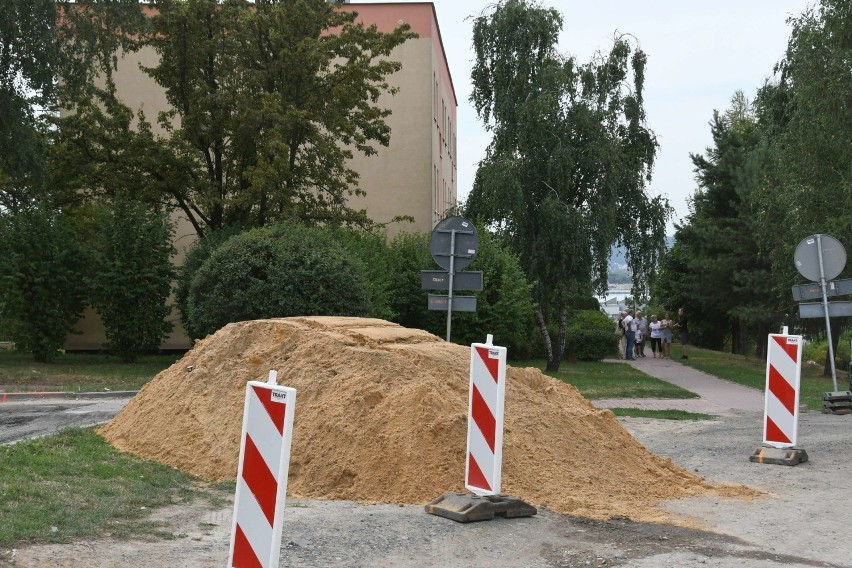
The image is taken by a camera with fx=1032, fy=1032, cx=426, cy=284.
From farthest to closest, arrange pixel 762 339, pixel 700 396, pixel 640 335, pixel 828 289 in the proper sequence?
pixel 762 339 → pixel 640 335 → pixel 700 396 → pixel 828 289

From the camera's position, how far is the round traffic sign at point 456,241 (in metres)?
14.4

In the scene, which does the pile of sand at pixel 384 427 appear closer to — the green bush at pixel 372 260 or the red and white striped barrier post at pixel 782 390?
the red and white striped barrier post at pixel 782 390

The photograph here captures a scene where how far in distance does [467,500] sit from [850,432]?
8.56m

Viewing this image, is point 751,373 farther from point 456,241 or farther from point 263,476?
point 263,476

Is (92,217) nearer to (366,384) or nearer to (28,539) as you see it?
(366,384)

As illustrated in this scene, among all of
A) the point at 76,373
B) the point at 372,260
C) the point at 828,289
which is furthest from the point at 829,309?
the point at 76,373

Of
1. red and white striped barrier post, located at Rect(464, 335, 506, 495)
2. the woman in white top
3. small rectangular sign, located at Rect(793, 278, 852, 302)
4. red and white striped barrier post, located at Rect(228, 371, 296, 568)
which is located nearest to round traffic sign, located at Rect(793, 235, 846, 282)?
small rectangular sign, located at Rect(793, 278, 852, 302)

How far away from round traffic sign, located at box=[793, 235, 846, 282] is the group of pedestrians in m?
22.4

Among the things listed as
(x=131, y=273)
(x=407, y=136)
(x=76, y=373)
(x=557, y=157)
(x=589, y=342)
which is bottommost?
(x=76, y=373)

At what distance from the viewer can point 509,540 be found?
7.13 metres

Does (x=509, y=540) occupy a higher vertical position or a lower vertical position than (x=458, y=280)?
lower

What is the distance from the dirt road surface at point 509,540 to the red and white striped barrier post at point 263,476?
1100mm

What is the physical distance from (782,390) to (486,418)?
4.98m

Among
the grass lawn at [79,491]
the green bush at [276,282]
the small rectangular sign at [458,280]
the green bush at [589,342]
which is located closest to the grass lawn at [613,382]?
the green bush at [589,342]
